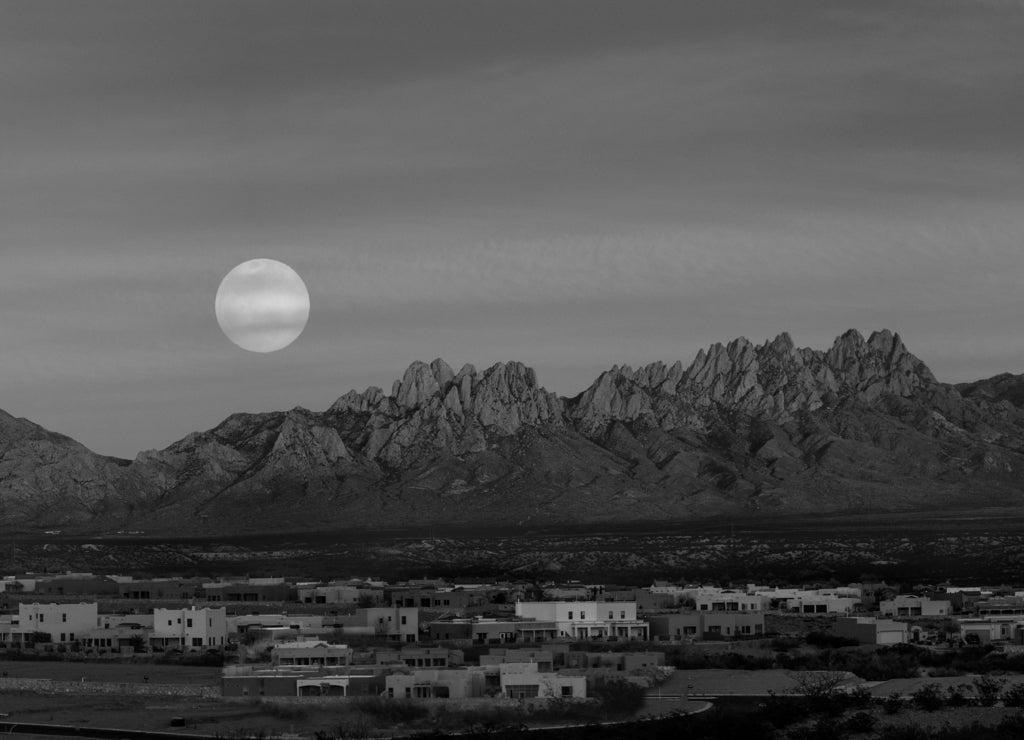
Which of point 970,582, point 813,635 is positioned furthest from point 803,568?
point 813,635

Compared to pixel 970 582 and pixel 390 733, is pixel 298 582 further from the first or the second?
pixel 390 733

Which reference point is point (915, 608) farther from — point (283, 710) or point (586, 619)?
point (283, 710)

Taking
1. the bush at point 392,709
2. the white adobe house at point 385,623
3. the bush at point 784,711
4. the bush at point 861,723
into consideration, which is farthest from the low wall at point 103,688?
the bush at point 861,723

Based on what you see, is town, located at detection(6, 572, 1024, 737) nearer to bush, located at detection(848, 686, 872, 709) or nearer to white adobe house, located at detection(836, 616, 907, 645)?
white adobe house, located at detection(836, 616, 907, 645)

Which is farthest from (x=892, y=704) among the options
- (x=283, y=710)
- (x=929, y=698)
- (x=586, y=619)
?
(x=586, y=619)

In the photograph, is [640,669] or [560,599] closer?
[640,669]

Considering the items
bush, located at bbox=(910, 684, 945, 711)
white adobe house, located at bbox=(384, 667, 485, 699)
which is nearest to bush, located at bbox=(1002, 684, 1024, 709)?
bush, located at bbox=(910, 684, 945, 711)
